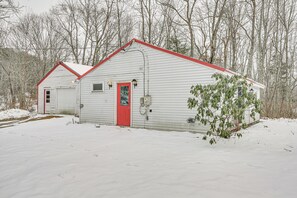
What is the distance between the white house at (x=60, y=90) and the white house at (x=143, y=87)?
404 cm

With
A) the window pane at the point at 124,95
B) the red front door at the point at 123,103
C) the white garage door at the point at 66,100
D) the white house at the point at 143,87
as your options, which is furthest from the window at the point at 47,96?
the window pane at the point at 124,95

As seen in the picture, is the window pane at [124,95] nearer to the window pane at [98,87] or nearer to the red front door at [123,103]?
the red front door at [123,103]

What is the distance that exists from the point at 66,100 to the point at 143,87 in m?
8.30

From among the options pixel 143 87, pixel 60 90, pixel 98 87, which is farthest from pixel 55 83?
pixel 143 87

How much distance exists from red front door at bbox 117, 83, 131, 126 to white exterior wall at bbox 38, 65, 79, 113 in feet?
20.6

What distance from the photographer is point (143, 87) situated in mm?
8164

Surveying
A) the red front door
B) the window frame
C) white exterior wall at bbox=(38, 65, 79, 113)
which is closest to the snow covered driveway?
the red front door

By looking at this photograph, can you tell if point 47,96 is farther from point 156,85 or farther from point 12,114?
point 156,85

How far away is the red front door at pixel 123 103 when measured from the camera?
865cm

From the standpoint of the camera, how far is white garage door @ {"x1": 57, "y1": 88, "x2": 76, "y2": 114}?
13664 millimetres

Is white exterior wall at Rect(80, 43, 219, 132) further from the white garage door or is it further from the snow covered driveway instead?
the white garage door

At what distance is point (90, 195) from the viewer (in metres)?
2.49

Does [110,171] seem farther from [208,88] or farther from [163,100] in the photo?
[163,100]

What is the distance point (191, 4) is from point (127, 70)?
31.8 ft
